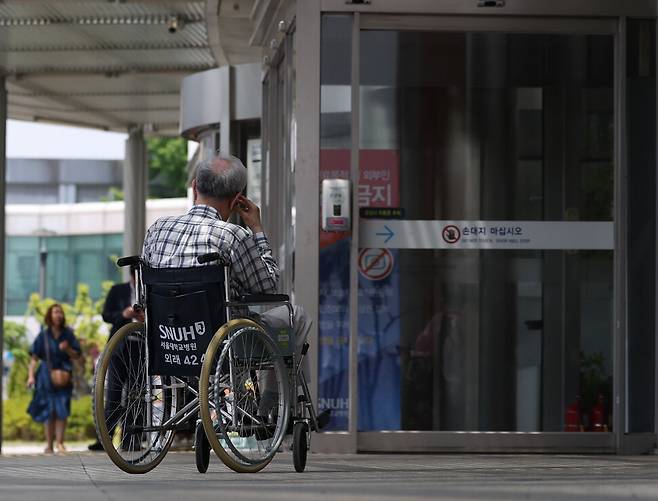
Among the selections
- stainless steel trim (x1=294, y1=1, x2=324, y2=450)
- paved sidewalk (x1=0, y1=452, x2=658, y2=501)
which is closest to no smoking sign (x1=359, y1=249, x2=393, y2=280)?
stainless steel trim (x1=294, y1=1, x2=324, y2=450)

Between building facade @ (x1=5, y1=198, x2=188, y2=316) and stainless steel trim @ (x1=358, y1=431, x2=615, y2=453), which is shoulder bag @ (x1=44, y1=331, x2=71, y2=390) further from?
building facade @ (x1=5, y1=198, x2=188, y2=316)

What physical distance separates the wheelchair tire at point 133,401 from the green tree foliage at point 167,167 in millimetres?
57279

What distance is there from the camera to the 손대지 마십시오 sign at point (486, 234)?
9453 millimetres

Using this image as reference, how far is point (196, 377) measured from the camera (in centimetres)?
659

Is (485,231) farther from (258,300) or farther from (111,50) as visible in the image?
(111,50)

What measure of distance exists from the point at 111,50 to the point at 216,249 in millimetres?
11073

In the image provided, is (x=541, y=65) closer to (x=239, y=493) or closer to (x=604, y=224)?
(x=604, y=224)

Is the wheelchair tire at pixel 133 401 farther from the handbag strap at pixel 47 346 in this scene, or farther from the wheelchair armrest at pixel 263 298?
the handbag strap at pixel 47 346

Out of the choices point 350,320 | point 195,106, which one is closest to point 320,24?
point 350,320

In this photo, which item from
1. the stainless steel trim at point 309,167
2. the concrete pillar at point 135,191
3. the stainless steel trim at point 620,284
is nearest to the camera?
the stainless steel trim at point 309,167

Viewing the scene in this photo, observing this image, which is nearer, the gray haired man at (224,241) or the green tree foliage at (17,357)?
the gray haired man at (224,241)

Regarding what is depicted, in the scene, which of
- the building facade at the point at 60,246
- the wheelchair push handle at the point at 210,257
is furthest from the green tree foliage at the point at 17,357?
the wheelchair push handle at the point at 210,257

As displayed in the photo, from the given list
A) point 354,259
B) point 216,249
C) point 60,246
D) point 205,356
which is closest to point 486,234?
point 354,259

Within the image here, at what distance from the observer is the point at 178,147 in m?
64.6
